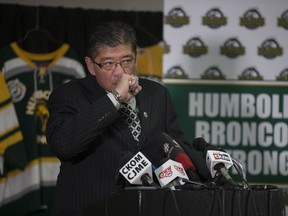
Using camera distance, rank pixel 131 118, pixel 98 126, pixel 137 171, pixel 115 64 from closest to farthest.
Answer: pixel 137 171 → pixel 98 126 → pixel 115 64 → pixel 131 118

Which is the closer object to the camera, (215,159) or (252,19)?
(215,159)

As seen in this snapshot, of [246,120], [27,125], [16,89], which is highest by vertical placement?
[246,120]

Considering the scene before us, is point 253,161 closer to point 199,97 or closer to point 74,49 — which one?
point 199,97

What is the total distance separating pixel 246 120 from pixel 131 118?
1120mm

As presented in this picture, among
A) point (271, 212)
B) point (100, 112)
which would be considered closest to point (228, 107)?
point (100, 112)

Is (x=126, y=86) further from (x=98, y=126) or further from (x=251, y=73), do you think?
(x=251, y=73)

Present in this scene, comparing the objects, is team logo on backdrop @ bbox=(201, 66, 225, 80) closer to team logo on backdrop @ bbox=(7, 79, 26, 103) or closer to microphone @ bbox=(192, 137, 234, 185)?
microphone @ bbox=(192, 137, 234, 185)

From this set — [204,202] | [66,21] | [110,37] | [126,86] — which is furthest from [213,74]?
[66,21]

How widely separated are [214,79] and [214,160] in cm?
147

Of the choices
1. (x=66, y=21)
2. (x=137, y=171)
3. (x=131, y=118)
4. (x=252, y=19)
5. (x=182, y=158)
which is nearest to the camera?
(x=137, y=171)

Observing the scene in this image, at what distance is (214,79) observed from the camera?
3.04 m

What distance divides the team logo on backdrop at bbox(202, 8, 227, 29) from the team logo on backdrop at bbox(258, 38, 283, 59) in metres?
0.23

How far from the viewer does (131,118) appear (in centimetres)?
205

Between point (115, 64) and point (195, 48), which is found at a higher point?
point (115, 64)
